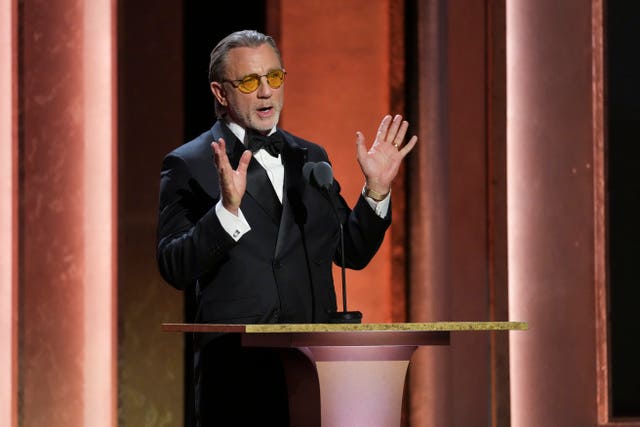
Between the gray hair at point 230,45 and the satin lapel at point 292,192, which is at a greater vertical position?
the gray hair at point 230,45

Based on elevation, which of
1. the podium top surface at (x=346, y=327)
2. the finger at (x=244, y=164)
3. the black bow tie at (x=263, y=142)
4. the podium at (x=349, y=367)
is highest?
the black bow tie at (x=263, y=142)

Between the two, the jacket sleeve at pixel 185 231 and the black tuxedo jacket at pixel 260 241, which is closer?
the jacket sleeve at pixel 185 231

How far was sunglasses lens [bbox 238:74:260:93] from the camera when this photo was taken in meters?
2.39

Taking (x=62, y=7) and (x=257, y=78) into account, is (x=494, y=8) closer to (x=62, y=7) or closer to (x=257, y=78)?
(x=62, y=7)

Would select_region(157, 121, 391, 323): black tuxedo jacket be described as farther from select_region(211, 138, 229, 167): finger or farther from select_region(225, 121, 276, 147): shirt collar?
select_region(211, 138, 229, 167): finger

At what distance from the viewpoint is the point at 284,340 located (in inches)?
77.1

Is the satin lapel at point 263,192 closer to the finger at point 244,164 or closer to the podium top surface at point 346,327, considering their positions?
the finger at point 244,164

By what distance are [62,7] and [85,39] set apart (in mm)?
134

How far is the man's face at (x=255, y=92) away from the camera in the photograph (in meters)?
2.39

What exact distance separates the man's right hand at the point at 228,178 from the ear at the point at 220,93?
345 millimetres

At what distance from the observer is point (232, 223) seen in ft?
7.04

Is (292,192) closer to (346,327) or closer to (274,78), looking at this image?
(274,78)
